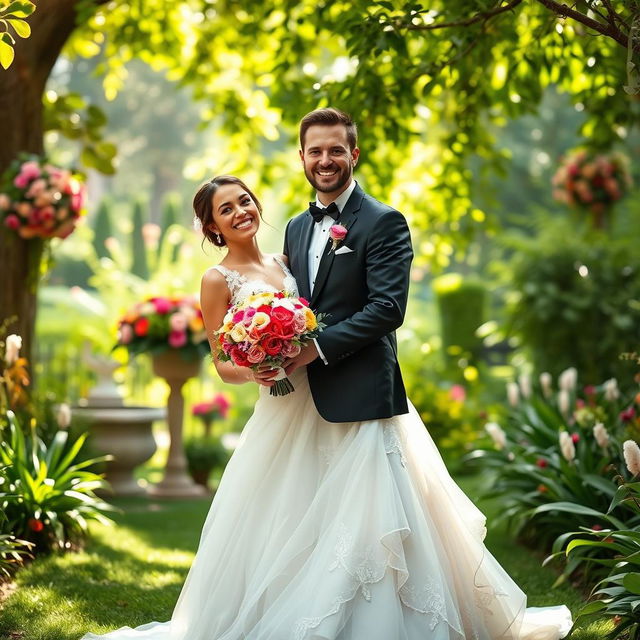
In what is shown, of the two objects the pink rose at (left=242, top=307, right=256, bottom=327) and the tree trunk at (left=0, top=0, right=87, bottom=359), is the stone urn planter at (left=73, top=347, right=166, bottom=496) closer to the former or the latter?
the tree trunk at (left=0, top=0, right=87, bottom=359)

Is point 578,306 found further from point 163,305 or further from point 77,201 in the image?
point 77,201

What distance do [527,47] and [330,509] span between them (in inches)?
152

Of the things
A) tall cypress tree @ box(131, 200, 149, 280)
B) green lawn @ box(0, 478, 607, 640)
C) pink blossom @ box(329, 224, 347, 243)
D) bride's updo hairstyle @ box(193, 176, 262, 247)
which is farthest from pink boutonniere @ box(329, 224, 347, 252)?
tall cypress tree @ box(131, 200, 149, 280)

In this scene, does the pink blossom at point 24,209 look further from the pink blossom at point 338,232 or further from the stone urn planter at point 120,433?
the pink blossom at point 338,232

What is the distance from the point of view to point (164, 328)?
872cm

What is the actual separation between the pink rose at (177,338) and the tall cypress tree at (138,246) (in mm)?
18831

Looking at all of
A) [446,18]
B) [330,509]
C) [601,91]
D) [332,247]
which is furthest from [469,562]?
[601,91]

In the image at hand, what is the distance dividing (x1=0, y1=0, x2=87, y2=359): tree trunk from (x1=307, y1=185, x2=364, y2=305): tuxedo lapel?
389 cm

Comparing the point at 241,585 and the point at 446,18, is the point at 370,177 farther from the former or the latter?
the point at 241,585

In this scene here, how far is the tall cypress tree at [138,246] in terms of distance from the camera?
2698 cm

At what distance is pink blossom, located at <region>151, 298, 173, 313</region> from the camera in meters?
8.78

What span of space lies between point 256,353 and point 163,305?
17.1 feet

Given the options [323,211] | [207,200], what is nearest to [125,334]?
[207,200]

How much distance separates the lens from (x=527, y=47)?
6.43 m
